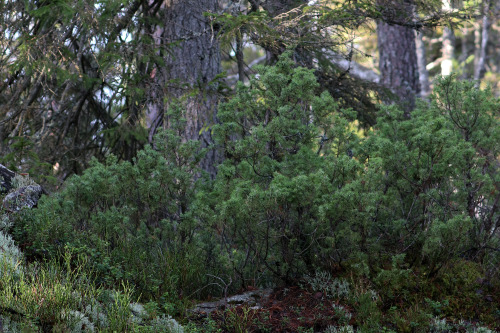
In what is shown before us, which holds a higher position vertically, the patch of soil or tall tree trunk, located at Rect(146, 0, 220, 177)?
tall tree trunk, located at Rect(146, 0, 220, 177)

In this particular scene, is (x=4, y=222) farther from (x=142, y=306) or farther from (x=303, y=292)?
(x=303, y=292)

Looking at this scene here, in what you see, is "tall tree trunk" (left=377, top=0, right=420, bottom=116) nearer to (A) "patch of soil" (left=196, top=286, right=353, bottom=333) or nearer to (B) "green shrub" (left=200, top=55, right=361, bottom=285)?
(B) "green shrub" (left=200, top=55, right=361, bottom=285)

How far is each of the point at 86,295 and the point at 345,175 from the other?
295 centimetres

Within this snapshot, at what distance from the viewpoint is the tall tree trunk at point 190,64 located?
8266mm

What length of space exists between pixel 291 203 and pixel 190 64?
3.96m

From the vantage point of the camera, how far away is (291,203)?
5.62 m

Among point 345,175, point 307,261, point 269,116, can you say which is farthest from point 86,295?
point 269,116

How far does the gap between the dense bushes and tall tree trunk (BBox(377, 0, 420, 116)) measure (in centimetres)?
530

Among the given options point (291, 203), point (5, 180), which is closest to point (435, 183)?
point (291, 203)

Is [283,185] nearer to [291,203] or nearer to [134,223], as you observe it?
[291,203]

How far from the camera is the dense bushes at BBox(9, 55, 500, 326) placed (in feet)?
17.5

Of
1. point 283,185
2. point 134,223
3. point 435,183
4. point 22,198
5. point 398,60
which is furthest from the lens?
point 398,60

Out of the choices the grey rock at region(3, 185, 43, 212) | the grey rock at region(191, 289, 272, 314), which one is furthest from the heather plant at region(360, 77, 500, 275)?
the grey rock at region(3, 185, 43, 212)

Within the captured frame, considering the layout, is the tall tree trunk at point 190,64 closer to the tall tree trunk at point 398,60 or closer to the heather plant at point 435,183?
the heather plant at point 435,183
